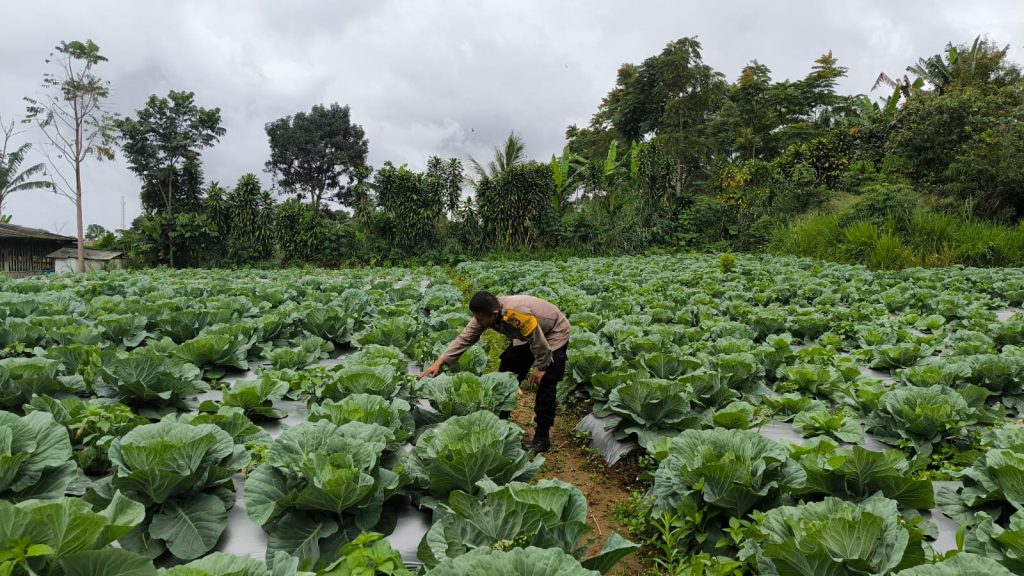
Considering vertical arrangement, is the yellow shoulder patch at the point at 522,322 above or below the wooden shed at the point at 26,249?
below

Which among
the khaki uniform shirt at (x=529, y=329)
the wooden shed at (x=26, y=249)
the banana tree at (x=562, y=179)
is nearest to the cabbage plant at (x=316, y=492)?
the khaki uniform shirt at (x=529, y=329)

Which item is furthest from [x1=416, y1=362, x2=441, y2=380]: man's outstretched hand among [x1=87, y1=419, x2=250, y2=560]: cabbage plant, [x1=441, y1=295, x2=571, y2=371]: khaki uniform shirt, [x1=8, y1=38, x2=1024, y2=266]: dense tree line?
[x1=8, y1=38, x2=1024, y2=266]: dense tree line

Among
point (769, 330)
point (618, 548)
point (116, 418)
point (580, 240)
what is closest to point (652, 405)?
→ point (618, 548)

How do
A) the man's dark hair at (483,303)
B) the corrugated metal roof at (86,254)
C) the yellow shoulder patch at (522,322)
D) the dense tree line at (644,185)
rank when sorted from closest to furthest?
the man's dark hair at (483,303)
the yellow shoulder patch at (522,322)
the dense tree line at (644,185)
the corrugated metal roof at (86,254)

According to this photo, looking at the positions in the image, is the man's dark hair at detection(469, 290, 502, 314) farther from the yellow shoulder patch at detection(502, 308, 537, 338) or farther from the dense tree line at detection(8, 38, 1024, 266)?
the dense tree line at detection(8, 38, 1024, 266)

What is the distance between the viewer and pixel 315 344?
427 cm

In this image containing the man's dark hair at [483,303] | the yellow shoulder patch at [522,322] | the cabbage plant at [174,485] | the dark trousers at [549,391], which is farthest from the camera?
the dark trousers at [549,391]

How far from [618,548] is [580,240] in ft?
63.4

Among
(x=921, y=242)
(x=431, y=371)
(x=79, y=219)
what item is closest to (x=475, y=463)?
(x=431, y=371)

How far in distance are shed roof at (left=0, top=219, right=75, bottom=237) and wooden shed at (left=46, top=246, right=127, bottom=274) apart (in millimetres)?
914

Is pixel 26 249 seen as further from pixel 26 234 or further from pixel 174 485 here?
pixel 174 485

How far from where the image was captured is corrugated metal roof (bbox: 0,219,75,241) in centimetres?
2033

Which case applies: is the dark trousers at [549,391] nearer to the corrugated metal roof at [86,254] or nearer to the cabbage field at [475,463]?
the cabbage field at [475,463]

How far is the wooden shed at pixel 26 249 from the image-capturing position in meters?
20.5
